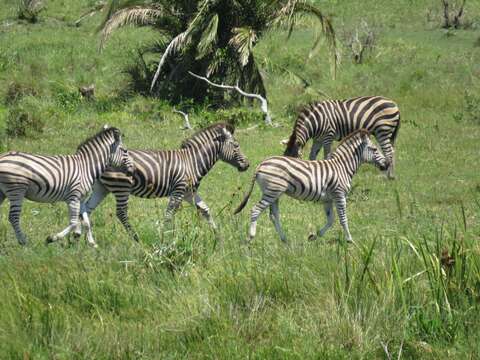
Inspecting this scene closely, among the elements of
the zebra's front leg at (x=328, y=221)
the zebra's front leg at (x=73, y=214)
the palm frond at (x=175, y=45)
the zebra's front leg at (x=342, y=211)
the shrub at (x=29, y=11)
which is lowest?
the shrub at (x=29, y=11)

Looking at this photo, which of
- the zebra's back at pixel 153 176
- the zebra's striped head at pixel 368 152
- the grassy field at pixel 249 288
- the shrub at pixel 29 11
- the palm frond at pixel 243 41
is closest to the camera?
the grassy field at pixel 249 288

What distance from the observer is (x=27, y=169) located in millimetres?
9461

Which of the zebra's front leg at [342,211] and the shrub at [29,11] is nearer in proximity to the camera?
the zebra's front leg at [342,211]

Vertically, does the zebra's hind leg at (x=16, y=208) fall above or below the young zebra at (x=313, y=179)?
below

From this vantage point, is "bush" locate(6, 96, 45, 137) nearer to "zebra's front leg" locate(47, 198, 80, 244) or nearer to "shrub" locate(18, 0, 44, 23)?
"zebra's front leg" locate(47, 198, 80, 244)

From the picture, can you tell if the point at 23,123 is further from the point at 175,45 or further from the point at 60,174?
the point at 60,174

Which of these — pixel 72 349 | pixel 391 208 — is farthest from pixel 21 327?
pixel 391 208

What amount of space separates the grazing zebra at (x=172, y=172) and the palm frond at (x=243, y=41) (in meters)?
9.14

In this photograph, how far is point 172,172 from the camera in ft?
33.6

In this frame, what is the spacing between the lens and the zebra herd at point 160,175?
9.52 metres

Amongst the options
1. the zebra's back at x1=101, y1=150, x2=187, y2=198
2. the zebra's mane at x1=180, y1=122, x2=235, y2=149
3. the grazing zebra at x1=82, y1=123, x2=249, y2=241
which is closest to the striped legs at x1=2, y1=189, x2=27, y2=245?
the grazing zebra at x1=82, y1=123, x2=249, y2=241

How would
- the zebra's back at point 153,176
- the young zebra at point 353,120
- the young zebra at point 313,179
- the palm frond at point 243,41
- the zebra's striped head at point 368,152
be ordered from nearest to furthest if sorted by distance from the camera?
the young zebra at point 313,179, the zebra's back at point 153,176, the zebra's striped head at point 368,152, the young zebra at point 353,120, the palm frond at point 243,41

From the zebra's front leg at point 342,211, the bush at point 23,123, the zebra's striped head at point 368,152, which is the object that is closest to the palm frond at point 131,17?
the bush at point 23,123

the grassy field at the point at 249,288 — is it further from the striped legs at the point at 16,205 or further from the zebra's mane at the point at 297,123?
the zebra's mane at the point at 297,123
